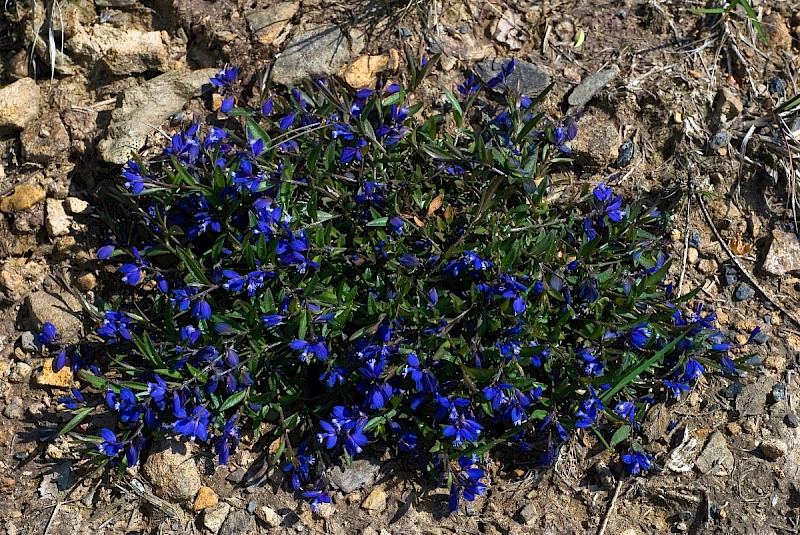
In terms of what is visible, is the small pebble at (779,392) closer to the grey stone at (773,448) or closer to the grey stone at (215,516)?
the grey stone at (773,448)

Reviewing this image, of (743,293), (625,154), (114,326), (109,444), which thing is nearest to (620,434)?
(743,293)

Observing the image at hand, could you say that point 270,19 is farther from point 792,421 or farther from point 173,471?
point 792,421

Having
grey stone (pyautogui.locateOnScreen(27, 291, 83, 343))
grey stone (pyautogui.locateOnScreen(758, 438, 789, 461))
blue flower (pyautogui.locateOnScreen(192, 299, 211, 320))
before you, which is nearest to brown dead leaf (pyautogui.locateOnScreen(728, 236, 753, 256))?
grey stone (pyautogui.locateOnScreen(758, 438, 789, 461))

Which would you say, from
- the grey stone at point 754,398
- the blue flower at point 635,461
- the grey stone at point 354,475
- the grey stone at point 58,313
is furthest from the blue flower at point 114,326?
the grey stone at point 754,398

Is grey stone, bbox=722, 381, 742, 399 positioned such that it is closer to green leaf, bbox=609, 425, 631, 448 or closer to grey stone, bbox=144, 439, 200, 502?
green leaf, bbox=609, 425, 631, 448

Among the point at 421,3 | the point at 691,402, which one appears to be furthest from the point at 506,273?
the point at 421,3
